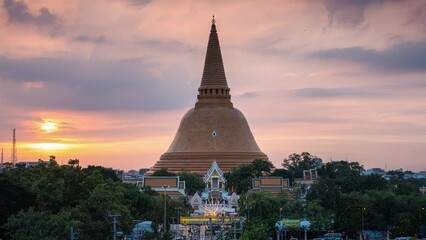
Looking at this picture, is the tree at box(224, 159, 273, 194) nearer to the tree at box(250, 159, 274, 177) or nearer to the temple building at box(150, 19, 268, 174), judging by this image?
the tree at box(250, 159, 274, 177)

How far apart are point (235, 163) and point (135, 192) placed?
38.3 metres

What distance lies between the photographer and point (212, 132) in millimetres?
127438

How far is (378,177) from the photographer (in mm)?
112062

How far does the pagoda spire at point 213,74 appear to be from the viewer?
422 ft

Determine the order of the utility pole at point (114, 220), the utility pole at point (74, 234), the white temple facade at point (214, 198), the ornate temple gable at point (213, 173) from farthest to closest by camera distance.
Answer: the ornate temple gable at point (213, 173) → the white temple facade at point (214, 198) → the utility pole at point (114, 220) → the utility pole at point (74, 234)

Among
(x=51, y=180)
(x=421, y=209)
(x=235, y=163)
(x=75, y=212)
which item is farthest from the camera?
(x=235, y=163)

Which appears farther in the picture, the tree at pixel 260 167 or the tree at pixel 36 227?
the tree at pixel 260 167

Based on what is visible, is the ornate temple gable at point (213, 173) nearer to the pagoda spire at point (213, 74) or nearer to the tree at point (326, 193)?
the pagoda spire at point (213, 74)

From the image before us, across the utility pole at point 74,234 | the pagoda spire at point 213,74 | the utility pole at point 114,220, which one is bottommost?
the utility pole at point 74,234

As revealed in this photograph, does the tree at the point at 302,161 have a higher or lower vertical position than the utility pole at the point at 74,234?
higher

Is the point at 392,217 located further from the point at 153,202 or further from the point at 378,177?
the point at 378,177

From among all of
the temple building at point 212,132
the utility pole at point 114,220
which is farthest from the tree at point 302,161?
the utility pole at point 114,220

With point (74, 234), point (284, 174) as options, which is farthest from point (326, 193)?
point (74, 234)

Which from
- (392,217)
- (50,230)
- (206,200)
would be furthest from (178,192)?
(50,230)
